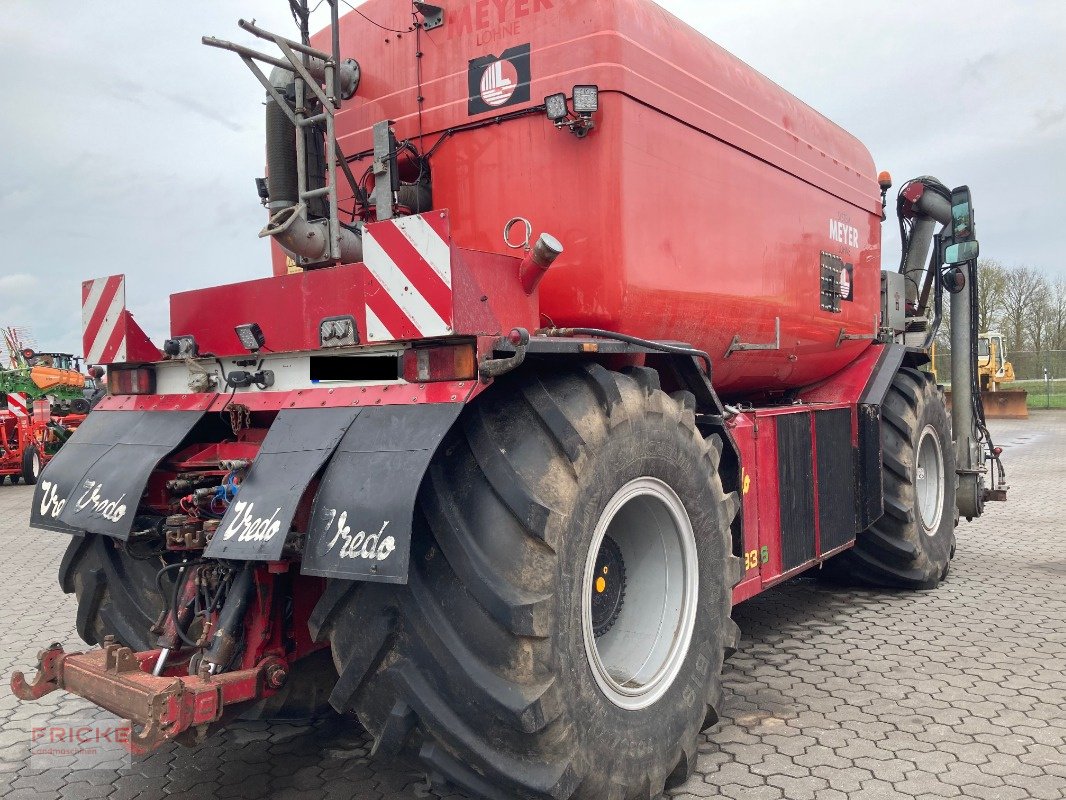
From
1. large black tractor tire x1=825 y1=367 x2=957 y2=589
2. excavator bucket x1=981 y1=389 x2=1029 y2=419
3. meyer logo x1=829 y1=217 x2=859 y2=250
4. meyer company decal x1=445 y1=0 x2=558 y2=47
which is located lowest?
excavator bucket x1=981 y1=389 x2=1029 y2=419

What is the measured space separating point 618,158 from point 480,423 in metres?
1.43

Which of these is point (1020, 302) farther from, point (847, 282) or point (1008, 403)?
point (847, 282)

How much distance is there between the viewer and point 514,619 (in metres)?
2.49

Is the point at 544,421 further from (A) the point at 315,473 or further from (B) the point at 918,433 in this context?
(B) the point at 918,433

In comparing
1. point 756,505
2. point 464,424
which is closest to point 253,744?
point 464,424

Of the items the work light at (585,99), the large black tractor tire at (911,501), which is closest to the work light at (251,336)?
the work light at (585,99)

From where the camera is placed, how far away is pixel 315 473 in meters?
2.67

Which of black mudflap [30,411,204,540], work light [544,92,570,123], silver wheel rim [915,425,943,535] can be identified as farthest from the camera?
silver wheel rim [915,425,943,535]

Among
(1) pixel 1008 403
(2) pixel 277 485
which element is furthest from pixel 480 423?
(1) pixel 1008 403

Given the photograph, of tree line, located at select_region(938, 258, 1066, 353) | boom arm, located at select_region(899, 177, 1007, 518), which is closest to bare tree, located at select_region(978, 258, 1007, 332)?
tree line, located at select_region(938, 258, 1066, 353)

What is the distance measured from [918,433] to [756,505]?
2501mm

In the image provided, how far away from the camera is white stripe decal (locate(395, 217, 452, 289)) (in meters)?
2.68

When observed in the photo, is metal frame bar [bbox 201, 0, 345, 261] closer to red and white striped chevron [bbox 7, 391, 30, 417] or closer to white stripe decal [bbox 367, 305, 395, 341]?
white stripe decal [bbox 367, 305, 395, 341]

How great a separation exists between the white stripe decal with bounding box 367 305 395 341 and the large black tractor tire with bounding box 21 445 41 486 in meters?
15.0
